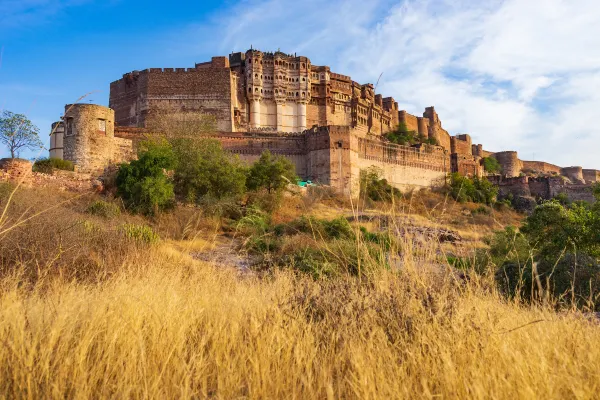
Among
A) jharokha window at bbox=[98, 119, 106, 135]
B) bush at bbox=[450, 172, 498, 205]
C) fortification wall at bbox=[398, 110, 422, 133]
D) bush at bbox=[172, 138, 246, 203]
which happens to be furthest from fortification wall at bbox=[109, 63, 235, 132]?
fortification wall at bbox=[398, 110, 422, 133]

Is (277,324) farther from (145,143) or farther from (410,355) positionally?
(145,143)

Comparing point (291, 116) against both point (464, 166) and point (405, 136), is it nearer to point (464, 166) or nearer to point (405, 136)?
point (405, 136)

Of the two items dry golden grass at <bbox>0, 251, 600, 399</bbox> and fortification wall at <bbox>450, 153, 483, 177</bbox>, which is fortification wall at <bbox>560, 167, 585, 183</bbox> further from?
dry golden grass at <bbox>0, 251, 600, 399</bbox>

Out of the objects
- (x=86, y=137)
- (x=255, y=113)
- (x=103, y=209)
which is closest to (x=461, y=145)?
(x=255, y=113)

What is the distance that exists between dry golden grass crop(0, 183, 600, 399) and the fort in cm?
2305

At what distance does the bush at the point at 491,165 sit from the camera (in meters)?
50.2

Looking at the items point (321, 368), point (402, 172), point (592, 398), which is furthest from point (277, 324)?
point (402, 172)

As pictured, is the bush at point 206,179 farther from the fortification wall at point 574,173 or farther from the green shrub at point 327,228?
the fortification wall at point 574,173

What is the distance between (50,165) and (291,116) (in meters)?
19.9

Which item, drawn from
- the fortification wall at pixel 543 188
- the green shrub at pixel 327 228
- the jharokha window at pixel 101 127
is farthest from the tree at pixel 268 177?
the fortification wall at pixel 543 188

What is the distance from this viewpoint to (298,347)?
2.34 m

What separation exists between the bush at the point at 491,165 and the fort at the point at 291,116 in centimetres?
971

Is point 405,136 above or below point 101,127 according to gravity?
above

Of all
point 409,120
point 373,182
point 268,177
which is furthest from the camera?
point 409,120
